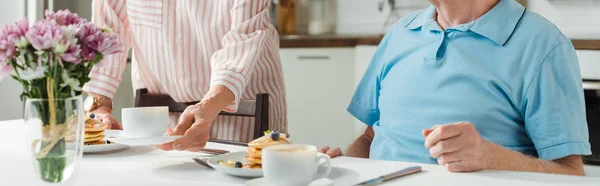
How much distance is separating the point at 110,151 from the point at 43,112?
50 cm

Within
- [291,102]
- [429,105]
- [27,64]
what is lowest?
[291,102]

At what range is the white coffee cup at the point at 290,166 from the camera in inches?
42.6

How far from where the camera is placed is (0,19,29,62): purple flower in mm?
1028

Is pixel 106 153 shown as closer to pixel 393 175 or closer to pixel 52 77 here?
pixel 52 77

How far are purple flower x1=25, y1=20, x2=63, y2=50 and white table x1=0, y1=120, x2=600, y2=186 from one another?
0.29m

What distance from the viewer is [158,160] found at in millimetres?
1433

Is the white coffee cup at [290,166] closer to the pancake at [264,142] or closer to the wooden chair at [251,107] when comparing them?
the pancake at [264,142]

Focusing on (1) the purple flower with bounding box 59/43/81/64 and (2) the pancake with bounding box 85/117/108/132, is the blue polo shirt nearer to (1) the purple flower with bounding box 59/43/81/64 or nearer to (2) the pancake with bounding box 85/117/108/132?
(2) the pancake with bounding box 85/117/108/132

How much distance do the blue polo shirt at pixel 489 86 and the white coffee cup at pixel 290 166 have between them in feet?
1.72

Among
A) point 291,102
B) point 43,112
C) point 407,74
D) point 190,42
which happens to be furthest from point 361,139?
point 291,102

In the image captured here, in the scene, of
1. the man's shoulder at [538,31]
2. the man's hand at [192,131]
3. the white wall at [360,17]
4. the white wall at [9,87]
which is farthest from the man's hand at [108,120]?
the white wall at [360,17]

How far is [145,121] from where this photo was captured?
1476mm

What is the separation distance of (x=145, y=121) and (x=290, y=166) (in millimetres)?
490

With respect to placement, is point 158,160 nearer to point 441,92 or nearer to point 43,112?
point 43,112
